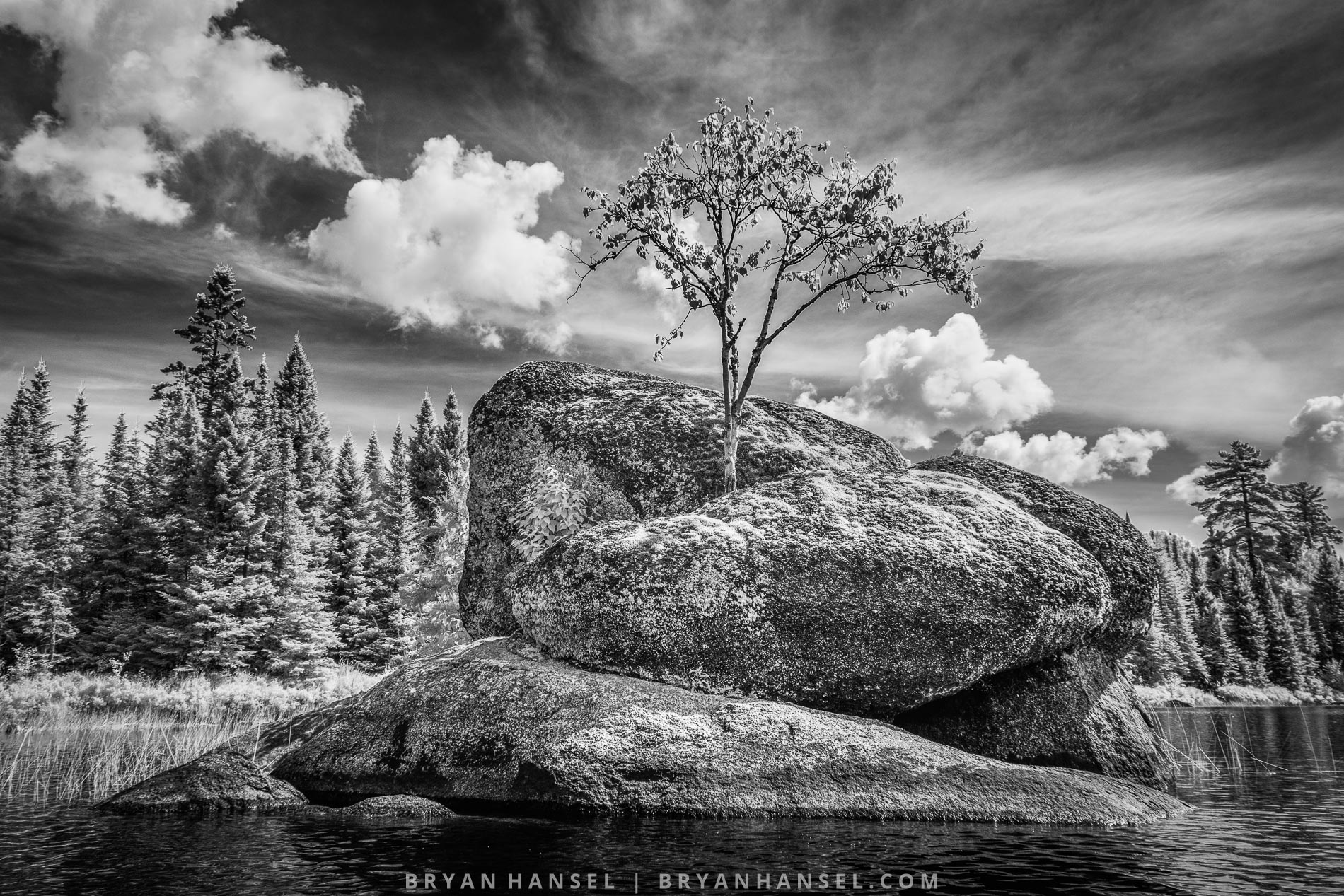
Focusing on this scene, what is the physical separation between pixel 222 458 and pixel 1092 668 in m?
35.0

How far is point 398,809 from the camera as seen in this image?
856cm

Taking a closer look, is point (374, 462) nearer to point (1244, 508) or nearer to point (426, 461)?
point (426, 461)

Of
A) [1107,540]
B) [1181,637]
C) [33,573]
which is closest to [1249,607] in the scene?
[1181,637]

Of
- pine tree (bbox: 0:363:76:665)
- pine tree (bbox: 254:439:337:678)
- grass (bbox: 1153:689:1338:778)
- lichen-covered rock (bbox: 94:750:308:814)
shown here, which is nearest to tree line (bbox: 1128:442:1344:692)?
grass (bbox: 1153:689:1338:778)

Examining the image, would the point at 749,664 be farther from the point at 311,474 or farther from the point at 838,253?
the point at 311,474

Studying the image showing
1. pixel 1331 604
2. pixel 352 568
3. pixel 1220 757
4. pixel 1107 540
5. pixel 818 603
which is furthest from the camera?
pixel 1331 604

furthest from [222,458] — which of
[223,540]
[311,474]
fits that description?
[311,474]

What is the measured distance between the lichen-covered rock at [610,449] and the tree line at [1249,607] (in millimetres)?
41958

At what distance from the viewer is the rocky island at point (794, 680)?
8.76 m

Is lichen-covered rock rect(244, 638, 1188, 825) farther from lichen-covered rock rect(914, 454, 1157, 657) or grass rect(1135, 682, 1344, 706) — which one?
grass rect(1135, 682, 1344, 706)

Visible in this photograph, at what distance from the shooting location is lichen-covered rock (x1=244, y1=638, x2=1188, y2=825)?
28.0ft

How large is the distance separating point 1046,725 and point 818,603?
383 centimetres

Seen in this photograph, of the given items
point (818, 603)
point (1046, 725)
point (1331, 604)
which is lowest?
point (1046, 725)

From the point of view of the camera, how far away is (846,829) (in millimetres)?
7766
